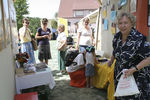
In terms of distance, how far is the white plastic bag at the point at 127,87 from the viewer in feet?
4.97

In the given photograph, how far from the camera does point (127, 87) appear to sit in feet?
5.07

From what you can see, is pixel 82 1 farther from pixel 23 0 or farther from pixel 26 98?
pixel 26 98

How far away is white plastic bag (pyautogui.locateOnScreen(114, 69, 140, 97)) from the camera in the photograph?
152cm

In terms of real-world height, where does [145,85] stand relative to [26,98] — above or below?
above

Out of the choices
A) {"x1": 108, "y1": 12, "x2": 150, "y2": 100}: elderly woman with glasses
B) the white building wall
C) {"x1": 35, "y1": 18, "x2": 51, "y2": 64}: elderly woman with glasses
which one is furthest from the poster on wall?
{"x1": 35, "y1": 18, "x2": 51, "y2": 64}: elderly woman with glasses

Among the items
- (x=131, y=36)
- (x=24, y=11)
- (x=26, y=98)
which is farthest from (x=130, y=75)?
(x=24, y=11)

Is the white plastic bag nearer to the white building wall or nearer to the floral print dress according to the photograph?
the floral print dress

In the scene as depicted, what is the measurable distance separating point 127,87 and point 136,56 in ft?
1.04

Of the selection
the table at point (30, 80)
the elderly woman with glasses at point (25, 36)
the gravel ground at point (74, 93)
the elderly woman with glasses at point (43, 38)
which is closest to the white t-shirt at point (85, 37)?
the elderly woman with glasses at point (43, 38)

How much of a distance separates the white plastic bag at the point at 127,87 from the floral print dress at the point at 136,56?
0.28ft

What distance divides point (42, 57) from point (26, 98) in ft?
7.94

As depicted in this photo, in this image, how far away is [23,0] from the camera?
926 inches

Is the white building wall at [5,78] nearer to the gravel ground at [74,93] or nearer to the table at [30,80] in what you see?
the table at [30,80]

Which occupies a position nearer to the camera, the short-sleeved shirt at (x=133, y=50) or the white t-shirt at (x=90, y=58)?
the short-sleeved shirt at (x=133, y=50)
